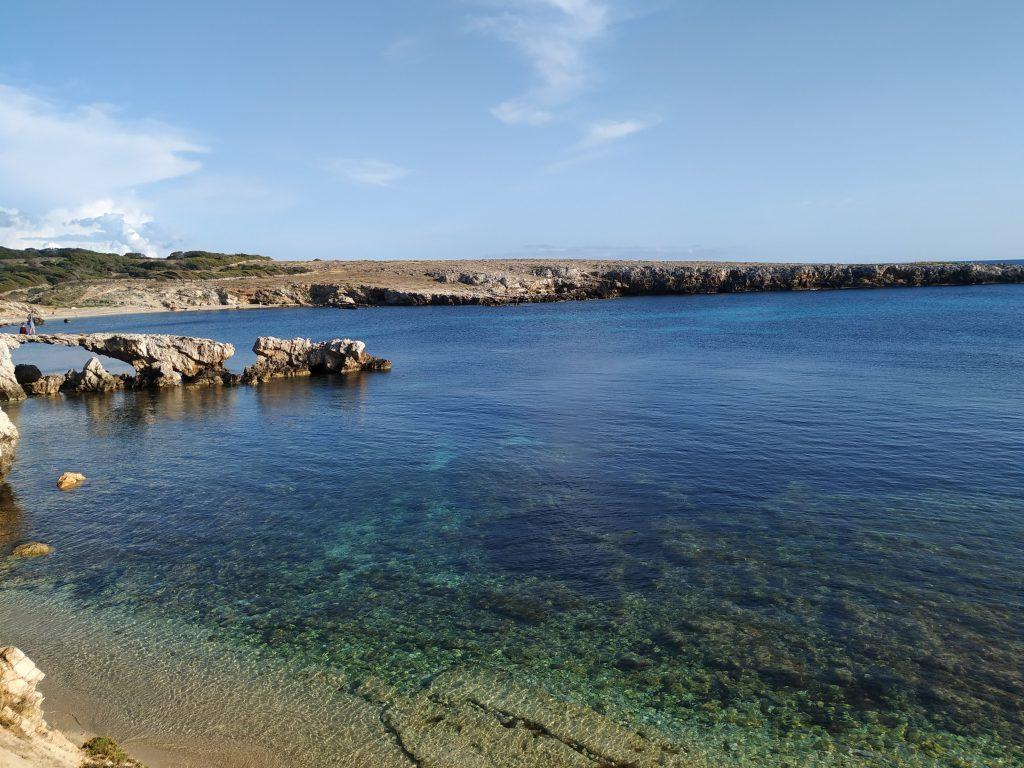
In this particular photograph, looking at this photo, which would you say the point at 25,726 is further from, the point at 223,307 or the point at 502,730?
the point at 223,307

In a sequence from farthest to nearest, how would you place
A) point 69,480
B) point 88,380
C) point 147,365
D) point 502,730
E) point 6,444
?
point 147,365
point 88,380
point 6,444
point 69,480
point 502,730

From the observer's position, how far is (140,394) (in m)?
43.7

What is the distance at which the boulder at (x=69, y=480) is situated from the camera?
23.7 metres

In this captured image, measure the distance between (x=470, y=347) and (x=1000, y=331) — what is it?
5356 cm

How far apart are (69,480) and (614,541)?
67.7 feet

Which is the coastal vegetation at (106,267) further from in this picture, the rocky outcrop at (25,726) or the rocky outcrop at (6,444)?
the rocky outcrop at (25,726)

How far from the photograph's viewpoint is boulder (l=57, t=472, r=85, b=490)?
77.6 feet

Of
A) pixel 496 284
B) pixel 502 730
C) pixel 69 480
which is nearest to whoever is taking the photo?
pixel 502 730

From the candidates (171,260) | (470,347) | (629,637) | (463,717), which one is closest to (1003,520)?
(629,637)

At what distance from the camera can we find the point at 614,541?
18.0 metres

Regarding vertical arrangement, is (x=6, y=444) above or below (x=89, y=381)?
below

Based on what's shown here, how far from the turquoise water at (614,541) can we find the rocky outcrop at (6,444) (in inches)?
52.7

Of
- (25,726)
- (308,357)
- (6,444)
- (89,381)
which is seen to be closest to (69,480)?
(6,444)

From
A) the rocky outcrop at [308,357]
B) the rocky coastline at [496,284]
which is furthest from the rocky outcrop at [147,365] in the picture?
the rocky coastline at [496,284]
